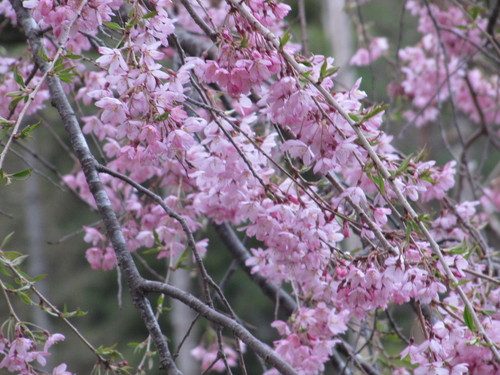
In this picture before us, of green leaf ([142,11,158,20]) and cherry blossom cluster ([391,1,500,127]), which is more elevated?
green leaf ([142,11,158,20])

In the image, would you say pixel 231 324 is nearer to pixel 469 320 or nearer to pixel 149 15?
pixel 469 320

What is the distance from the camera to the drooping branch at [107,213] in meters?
1.16

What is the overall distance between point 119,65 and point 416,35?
10.7 m

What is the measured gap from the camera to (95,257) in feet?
6.32

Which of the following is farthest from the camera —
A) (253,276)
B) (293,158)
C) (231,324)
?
(253,276)

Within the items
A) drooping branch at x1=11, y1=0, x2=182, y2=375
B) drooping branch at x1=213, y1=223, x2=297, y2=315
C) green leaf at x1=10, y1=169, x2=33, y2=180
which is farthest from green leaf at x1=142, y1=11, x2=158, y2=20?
drooping branch at x1=213, y1=223, x2=297, y2=315

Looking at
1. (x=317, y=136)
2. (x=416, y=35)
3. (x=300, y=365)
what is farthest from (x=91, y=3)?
(x=416, y=35)

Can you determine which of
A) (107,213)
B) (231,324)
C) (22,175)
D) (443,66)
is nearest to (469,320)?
(231,324)

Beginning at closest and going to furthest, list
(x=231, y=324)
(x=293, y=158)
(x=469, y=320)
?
(x=231, y=324) → (x=469, y=320) → (x=293, y=158)

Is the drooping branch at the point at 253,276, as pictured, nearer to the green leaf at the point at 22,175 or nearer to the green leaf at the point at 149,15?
the green leaf at the point at 22,175

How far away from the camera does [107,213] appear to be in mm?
1299

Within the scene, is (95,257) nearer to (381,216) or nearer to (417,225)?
(381,216)

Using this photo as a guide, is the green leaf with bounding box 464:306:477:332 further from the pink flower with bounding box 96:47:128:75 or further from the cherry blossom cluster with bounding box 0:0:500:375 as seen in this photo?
the pink flower with bounding box 96:47:128:75

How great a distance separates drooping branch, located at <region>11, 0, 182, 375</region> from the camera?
1158 millimetres
